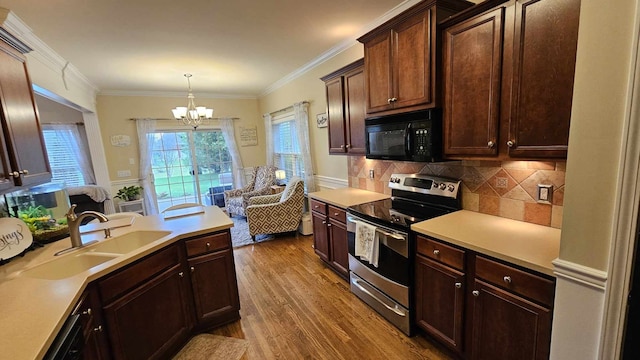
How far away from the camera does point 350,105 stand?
118 inches

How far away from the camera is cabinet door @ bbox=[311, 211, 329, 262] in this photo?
313cm

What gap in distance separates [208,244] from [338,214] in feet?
4.22

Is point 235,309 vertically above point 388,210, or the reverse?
point 388,210

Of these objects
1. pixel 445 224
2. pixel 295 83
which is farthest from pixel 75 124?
pixel 445 224

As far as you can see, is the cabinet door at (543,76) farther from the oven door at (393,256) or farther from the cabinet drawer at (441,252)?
the oven door at (393,256)

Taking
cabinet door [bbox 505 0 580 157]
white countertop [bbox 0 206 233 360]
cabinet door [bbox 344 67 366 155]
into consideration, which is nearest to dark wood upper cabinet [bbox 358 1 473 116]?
cabinet door [bbox 344 67 366 155]

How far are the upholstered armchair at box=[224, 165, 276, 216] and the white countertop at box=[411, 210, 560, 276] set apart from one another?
12.5 feet

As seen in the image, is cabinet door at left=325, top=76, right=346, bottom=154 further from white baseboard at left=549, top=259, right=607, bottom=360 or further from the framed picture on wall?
white baseboard at left=549, top=259, right=607, bottom=360

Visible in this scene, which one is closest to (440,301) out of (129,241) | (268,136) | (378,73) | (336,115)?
(378,73)

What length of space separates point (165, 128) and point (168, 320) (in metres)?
4.95

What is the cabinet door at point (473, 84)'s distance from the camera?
164 cm

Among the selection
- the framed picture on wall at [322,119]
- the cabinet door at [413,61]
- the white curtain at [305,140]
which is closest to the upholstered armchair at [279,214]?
the white curtain at [305,140]

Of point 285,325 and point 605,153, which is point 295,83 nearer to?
point 285,325

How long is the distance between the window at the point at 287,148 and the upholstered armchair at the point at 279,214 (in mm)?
871
